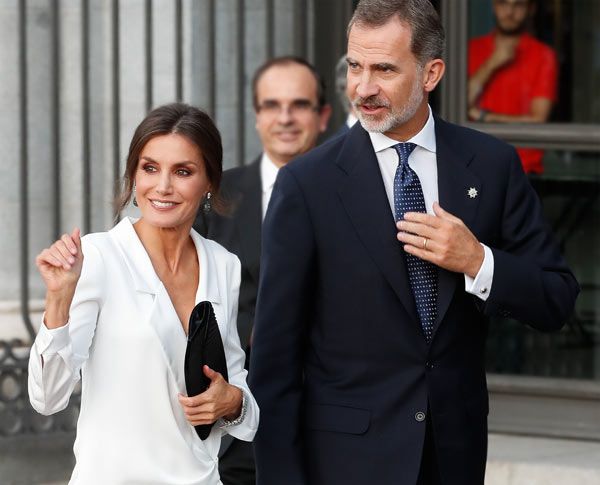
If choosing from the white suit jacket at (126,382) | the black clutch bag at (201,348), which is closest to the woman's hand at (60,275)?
the white suit jacket at (126,382)

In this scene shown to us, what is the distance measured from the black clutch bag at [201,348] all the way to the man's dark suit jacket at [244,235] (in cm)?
166

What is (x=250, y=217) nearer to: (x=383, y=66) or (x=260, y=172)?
(x=260, y=172)

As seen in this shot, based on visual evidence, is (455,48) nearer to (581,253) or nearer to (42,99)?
(581,253)

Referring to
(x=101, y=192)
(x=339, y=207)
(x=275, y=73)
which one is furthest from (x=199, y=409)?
(x=101, y=192)

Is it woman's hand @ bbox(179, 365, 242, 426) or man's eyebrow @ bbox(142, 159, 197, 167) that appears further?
man's eyebrow @ bbox(142, 159, 197, 167)

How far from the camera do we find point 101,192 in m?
6.77

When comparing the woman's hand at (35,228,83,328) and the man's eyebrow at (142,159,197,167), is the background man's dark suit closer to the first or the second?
the man's eyebrow at (142,159,197,167)

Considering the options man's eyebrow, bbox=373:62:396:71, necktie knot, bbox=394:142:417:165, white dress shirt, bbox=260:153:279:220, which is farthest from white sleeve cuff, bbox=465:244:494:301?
white dress shirt, bbox=260:153:279:220

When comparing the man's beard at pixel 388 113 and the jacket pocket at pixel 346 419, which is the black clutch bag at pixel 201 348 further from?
the man's beard at pixel 388 113

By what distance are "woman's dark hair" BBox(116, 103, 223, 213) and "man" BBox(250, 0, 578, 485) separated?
20 centimetres

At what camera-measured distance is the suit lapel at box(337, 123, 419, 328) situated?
12.7 feet

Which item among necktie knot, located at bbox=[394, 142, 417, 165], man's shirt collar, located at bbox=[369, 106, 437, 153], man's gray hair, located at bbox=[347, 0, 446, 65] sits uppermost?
man's gray hair, located at bbox=[347, 0, 446, 65]

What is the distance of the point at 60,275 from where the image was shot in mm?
3400

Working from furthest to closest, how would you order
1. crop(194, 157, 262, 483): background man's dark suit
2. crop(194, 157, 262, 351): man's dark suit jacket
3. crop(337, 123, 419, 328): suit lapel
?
1. crop(194, 157, 262, 351): man's dark suit jacket
2. crop(194, 157, 262, 483): background man's dark suit
3. crop(337, 123, 419, 328): suit lapel
